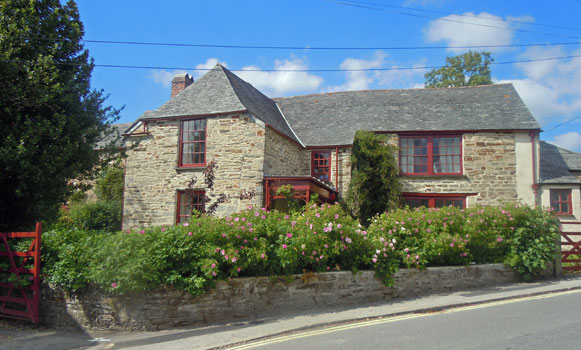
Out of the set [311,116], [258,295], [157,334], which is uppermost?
[311,116]

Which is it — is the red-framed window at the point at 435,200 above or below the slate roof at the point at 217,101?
below

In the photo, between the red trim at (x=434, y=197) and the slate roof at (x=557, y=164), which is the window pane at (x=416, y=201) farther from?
the slate roof at (x=557, y=164)

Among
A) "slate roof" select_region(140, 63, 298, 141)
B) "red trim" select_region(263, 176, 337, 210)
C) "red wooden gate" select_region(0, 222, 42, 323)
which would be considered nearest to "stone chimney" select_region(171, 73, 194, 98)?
"slate roof" select_region(140, 63, 298, 141)

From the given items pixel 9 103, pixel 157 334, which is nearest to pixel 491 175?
pixel 157 334

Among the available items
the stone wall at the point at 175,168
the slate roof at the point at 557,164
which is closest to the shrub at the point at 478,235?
the stone wall at the point at 175,168

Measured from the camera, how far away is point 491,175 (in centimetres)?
1805

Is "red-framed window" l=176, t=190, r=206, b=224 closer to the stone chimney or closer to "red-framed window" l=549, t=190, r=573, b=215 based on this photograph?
the stone chimney

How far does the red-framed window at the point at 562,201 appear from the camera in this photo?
1752cm

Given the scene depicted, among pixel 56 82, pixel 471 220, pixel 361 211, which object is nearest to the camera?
pixel 56 82

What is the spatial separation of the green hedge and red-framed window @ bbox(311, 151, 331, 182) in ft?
27.9

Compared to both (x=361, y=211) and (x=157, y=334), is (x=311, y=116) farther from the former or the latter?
(x=157, y=334)

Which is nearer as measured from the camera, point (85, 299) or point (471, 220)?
point (85, 299)

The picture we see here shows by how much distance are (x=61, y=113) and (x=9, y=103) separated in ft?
3.31

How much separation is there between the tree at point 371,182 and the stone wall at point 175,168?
4.31 metres
